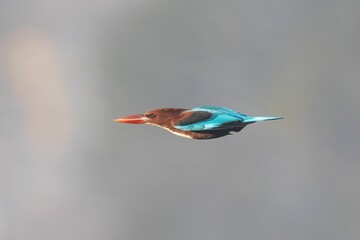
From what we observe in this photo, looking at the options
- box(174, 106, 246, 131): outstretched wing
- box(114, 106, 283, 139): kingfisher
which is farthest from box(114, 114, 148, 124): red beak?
box(174, 106, 246, 131): outstretched wing

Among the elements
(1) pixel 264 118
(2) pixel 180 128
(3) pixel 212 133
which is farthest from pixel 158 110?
(1) pixel 264 118

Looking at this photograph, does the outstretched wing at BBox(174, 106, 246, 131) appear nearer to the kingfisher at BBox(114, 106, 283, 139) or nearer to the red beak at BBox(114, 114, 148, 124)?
the kingfisher at BBox(114, 106, 283, 139)

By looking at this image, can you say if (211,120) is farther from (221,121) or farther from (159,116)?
(159,116)

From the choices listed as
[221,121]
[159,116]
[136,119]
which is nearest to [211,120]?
[221,121]

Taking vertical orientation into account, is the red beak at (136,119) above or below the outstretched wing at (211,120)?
above

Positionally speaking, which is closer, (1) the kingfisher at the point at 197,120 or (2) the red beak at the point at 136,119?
(1) the kingfisher at the point at 197,120

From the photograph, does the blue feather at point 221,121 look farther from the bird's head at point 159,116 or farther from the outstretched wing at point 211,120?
the bird's head at point 159,116

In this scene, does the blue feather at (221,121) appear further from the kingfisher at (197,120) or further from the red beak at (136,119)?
the red beak at (136,119)

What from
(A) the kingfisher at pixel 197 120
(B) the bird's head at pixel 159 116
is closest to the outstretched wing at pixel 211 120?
(A) the kingfisher at pixel 197 120
